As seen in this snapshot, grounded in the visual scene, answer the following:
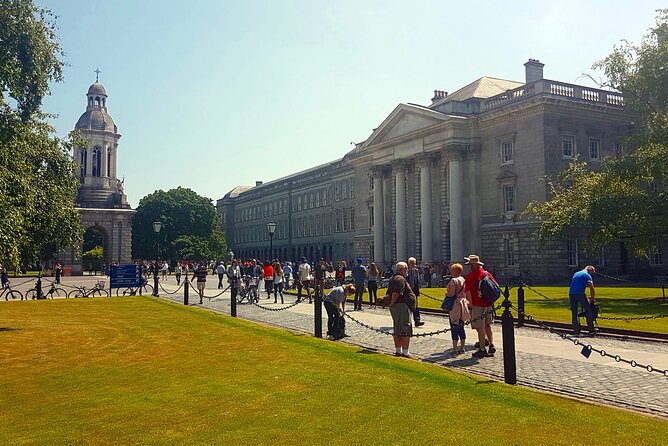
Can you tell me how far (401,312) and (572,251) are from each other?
36111 millimetres

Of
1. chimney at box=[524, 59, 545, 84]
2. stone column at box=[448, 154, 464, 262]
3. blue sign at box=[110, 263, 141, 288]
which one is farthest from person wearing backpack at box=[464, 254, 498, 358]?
chimney at box=[524, 59, 545, 84]

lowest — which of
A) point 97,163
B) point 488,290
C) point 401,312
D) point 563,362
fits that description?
point 563,362

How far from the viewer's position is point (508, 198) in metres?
49.7

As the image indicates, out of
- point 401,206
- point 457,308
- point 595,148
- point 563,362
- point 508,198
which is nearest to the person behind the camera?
point 563,362

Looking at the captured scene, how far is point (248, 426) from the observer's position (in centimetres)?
747

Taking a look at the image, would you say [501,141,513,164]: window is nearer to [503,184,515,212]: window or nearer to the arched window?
[503,184,515,212]: window

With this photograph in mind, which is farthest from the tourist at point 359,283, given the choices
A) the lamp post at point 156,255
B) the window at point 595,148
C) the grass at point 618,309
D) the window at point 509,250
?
the window at point 595,148

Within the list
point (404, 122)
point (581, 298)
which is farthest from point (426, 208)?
point (581, 298)

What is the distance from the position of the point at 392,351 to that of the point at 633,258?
3991 centimetres

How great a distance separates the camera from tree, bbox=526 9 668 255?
2823 centimetres

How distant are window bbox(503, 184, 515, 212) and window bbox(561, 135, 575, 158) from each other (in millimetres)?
4568

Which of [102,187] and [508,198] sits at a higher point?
[102,187]

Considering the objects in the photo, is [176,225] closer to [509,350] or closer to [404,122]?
[404,122]

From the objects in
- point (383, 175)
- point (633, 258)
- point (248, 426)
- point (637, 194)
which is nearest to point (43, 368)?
point (248, 426)
